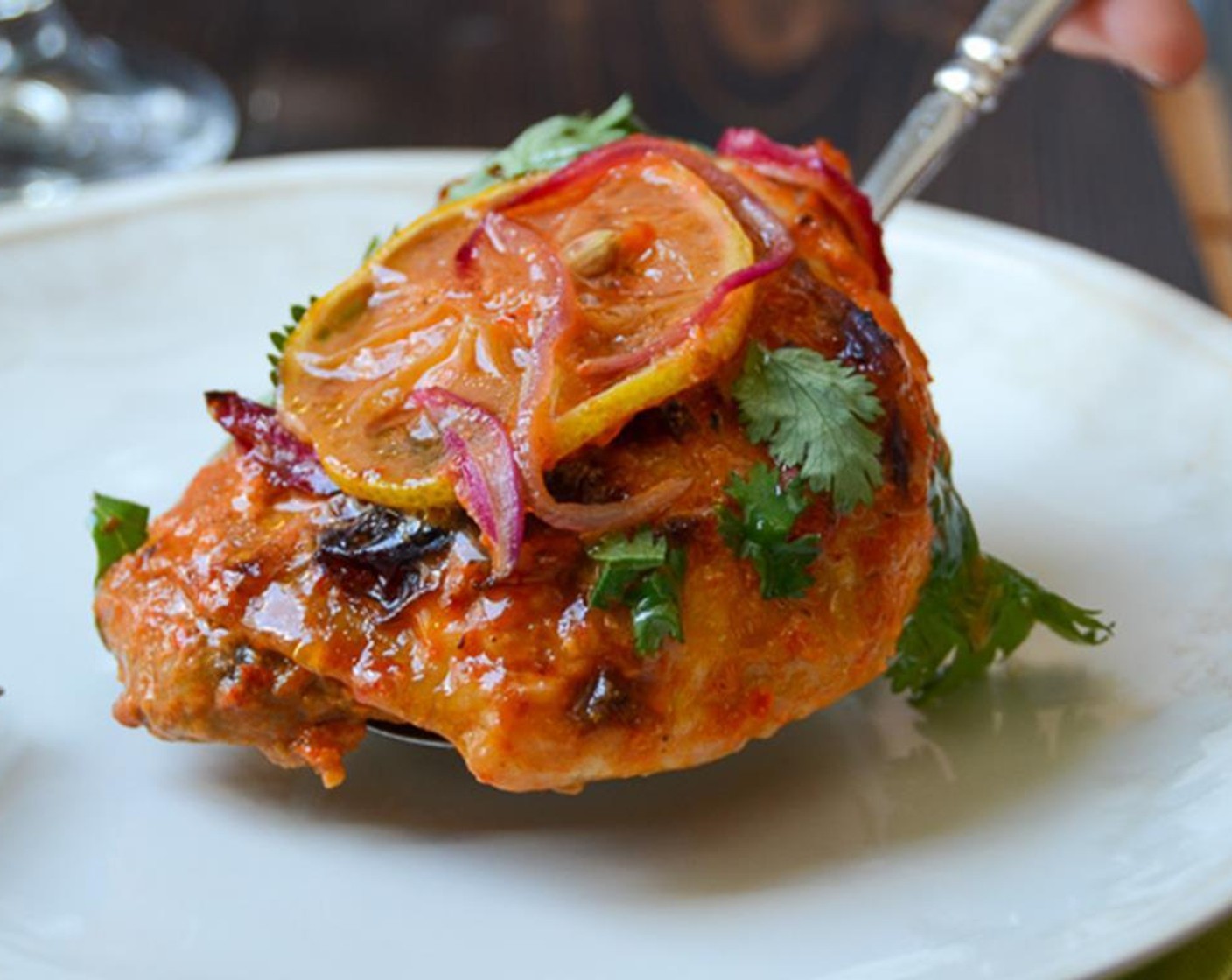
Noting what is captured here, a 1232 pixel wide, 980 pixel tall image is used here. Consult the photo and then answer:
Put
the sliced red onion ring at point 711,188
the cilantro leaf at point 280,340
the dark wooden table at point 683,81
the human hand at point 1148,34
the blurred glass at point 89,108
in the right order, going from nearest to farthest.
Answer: the sliced red onion ring at point 711,188 → the cilantro leaf at point 280,340 → the human hand at point 1148,34 → the dark wooden table at point 683,81 → the blurred glass at point 89,108

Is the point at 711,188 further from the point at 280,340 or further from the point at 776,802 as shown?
the point at 776,802

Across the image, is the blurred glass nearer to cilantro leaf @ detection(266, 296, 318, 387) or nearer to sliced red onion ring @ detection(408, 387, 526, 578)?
cilantro leaf @ detection(266, 296, 318, 387)

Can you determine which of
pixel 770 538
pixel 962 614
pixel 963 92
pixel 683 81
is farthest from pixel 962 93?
pixel 683 81

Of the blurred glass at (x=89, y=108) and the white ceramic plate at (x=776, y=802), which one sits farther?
the blurred glass at (x=89, y=108)

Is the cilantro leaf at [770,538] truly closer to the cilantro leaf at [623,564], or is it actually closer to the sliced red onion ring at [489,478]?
the cilantro leaf at [623,564]

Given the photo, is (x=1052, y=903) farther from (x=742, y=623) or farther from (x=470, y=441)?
(x=470, y=441)

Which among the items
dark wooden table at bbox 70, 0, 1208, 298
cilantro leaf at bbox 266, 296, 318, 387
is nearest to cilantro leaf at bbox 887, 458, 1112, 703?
cilantro leaf at bbox 266, 296, 318, 387

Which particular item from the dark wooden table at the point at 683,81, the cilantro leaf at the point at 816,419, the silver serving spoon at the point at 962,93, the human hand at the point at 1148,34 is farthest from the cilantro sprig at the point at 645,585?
the dark wooden table at the point at 683,81

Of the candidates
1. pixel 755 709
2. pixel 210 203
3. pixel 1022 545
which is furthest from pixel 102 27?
pixel 755 709
